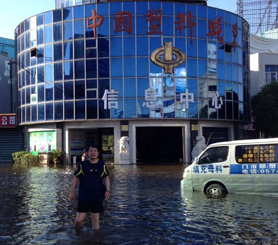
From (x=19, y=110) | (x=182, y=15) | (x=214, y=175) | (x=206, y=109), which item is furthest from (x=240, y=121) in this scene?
(x=214, y=175)

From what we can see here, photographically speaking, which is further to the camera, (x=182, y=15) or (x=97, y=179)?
(x=182, y=15)

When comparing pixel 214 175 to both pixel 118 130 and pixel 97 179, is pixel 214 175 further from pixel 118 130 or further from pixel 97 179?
pixel 118 130

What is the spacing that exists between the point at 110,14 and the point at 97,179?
1050 inches

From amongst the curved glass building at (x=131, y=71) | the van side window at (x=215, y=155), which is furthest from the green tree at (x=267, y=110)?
the van side window at (x=215, y=155)

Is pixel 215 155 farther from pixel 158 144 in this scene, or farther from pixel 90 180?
pixel 158 144

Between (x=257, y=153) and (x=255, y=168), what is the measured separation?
0.44m

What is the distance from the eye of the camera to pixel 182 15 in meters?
32.5

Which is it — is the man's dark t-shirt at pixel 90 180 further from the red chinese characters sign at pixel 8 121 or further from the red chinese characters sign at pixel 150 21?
the red chinese characters sign at pixel 8 121

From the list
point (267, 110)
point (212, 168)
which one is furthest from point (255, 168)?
point (267, 110)

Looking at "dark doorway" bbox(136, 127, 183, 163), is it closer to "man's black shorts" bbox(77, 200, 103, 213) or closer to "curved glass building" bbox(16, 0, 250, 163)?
"curved glass building" bbox(16, 0, 250, 163)

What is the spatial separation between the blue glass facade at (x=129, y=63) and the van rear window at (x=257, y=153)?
19580 mm

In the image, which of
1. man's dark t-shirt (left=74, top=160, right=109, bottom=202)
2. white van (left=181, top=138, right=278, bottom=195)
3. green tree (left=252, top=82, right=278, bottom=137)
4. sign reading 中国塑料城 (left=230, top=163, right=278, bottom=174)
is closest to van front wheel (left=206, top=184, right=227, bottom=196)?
white van (left=181, top=138, right=278, bottom=195)

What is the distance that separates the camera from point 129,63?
105ft

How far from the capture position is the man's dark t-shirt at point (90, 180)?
7.17 meters
